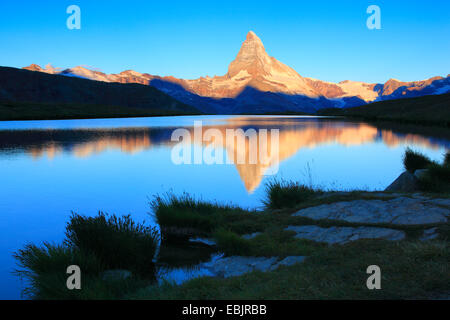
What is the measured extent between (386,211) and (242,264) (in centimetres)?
515

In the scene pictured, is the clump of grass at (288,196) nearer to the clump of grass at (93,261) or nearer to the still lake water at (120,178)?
the still lake water at (120,178)

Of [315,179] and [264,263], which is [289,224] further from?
[315,179]

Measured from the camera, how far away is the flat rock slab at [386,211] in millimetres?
10332

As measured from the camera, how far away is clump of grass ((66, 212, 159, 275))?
8891 millimetres

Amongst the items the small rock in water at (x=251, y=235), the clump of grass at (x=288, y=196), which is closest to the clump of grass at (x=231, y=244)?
the small rock in water at (x=251, y=235)

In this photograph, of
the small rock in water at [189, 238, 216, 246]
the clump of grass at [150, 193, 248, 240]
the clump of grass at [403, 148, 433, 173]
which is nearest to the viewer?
the small rock in water at [189, 238, 216, 246]

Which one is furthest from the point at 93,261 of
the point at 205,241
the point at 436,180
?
the point at 436,180

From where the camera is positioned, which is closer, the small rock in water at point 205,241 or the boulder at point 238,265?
the boulder at point 238,265

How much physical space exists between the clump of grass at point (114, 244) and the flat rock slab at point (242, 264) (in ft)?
5.20

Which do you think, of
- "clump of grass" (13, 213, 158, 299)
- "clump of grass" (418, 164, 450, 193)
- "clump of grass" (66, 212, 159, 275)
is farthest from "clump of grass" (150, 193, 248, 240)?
"clump of grass" (418, 164, 450, 193)

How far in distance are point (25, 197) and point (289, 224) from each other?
12.8 metres

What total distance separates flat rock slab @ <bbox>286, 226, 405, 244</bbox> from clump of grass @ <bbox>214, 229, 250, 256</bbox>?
1553mm

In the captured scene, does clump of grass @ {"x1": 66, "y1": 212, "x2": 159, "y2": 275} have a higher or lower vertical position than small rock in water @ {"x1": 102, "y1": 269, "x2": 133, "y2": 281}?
higher

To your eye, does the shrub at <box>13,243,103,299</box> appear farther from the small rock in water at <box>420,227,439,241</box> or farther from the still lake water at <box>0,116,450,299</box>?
the small rock in water at <box>420,227,439,241</box>
